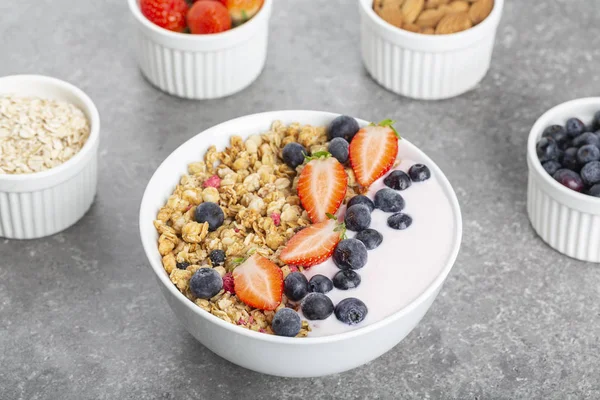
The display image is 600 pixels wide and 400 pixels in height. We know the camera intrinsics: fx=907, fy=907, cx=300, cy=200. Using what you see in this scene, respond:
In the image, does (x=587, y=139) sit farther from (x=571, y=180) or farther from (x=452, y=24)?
(x=452, y=24)

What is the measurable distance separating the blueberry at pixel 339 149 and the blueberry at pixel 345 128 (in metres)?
0.04

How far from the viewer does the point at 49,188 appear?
176 centimetres

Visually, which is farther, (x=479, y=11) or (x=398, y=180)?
(x=479, y=11)

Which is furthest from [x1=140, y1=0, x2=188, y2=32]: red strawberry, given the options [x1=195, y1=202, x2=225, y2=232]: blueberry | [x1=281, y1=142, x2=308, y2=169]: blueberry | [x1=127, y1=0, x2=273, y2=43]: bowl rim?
[x1=195, y1=202, x2=225, y2=232]: blueberry

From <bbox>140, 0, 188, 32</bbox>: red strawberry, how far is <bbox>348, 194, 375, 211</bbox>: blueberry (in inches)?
28.8

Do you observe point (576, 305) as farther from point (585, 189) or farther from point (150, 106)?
point (150, 106)

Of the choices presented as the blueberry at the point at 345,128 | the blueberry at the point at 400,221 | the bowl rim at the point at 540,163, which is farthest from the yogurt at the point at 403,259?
the bowl rim at the point at 540,163

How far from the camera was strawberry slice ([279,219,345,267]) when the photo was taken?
150 centimetres

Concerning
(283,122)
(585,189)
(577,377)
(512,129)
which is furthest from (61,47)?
(577,377)

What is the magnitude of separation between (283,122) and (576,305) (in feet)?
2.19

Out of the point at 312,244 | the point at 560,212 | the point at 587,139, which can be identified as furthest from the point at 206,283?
the point at 587,139

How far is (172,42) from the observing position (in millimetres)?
2055

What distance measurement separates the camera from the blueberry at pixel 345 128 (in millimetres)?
1717

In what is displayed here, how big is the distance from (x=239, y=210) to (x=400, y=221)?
11.2 inches
